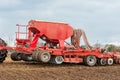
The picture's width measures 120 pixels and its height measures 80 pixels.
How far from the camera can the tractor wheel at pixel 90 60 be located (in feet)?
70.8

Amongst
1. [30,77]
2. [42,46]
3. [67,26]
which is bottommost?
[30,77]

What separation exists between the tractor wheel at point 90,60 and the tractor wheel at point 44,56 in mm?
2896

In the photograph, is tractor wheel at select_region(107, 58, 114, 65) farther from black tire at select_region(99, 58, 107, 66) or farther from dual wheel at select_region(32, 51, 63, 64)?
dual wheel at select_region(32, 51, 63, 64)

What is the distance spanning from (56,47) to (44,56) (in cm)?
224

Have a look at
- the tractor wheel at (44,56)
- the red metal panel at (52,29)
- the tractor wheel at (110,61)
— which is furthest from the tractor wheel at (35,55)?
the tractor wheel at (110,61)

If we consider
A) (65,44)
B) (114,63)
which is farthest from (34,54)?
(114,63)

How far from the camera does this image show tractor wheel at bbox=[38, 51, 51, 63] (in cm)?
1961

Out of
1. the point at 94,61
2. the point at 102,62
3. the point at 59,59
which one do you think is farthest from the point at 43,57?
the point at 102,62

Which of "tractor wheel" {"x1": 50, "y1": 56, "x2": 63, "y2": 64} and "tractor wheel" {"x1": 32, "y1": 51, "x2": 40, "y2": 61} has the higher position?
"tractor wheel" {"x1": 32, "y1": 51, "x2": 40, "y2": 61}

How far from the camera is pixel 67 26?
877 inches

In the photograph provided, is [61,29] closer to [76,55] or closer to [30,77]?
[76,55]

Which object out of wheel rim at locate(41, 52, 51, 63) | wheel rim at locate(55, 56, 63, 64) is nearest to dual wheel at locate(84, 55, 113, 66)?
wheel rim at locate(55, 56, 63, 64)

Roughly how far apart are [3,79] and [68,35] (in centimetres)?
868

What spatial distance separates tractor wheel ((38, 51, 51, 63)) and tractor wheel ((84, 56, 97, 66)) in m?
2.90
